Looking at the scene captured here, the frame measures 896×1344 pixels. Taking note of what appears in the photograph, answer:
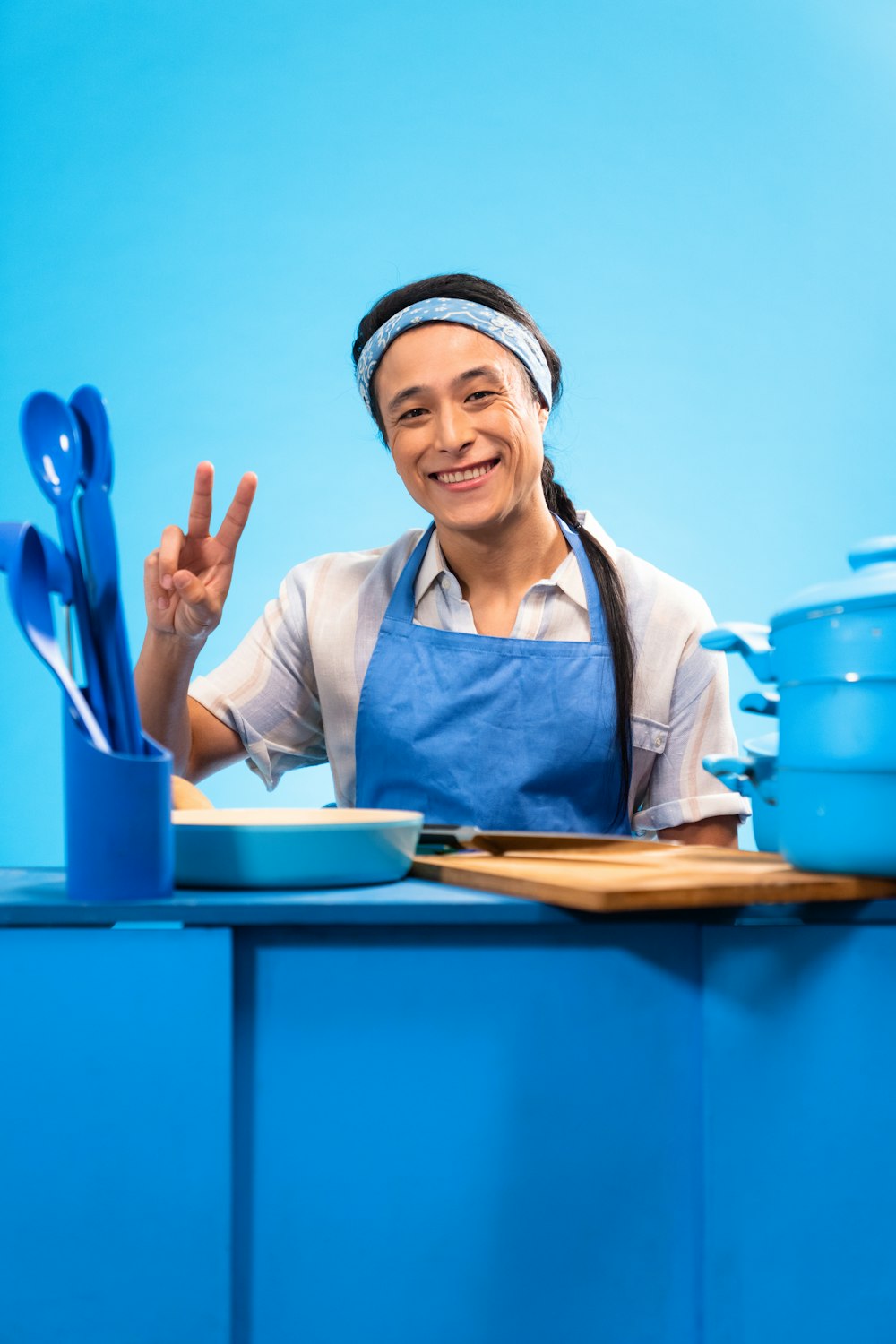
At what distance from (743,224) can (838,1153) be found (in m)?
2.75

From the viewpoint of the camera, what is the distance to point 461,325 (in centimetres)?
158

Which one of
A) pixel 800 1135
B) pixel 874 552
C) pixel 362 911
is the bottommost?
pixel 800 1135

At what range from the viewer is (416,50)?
10.1 feet

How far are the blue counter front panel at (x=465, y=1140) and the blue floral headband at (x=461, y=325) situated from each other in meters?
1.03

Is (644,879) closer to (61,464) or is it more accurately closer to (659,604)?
(61,464)

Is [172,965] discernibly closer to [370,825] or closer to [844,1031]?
[370,825]

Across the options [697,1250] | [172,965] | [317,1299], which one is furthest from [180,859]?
[697,1250]

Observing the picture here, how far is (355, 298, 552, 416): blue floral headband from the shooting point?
1.57m

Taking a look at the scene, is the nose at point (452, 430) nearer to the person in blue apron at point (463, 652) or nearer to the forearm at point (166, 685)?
the person in blue apron at point (463, 652)

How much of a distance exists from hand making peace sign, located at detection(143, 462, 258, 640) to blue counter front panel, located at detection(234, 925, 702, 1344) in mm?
671

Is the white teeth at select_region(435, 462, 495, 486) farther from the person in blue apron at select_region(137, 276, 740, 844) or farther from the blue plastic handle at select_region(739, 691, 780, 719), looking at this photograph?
the blue plastic handle at select_region(739, 691, 780, 719)

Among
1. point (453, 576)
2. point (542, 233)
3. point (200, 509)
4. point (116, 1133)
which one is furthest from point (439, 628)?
point (542, 233)

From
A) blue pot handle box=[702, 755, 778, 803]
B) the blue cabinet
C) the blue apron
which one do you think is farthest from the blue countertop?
the blue apron

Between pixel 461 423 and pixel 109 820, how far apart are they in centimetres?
96
